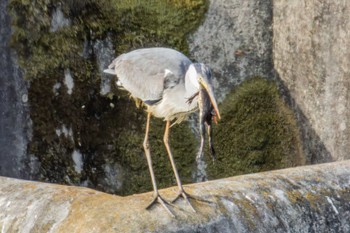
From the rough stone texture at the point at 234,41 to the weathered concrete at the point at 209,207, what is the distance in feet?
9.22

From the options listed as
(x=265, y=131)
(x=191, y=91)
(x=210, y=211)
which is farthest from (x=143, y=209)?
(x=265, y=131)

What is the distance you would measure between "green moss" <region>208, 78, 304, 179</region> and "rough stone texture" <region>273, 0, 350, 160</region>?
10.8 inches

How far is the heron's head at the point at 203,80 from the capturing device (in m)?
5.83

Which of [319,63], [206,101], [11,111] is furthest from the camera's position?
[11,111]

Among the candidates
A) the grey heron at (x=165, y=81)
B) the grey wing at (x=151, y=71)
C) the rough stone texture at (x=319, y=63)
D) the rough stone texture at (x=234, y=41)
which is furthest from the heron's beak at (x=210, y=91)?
the rough stone texture at (x=234, y=41)

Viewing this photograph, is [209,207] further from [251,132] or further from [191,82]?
[251,132]

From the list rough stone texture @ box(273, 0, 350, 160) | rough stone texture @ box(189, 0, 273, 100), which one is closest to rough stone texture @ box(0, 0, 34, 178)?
rough stone texture @ box(189, 0, 273, 100)

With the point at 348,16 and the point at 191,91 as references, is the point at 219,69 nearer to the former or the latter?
the point at 348,16

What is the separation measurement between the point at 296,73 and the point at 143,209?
3729mm

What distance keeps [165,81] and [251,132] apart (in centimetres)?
338

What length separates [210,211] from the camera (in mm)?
5941

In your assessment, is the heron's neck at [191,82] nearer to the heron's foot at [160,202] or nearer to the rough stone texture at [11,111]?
the heron's foot at [160,202]

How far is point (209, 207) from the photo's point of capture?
5.98 meters

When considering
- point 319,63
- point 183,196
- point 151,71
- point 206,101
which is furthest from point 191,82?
point 319,63
